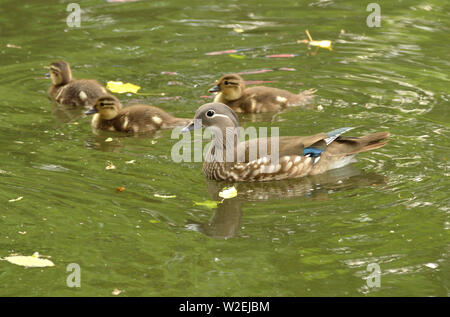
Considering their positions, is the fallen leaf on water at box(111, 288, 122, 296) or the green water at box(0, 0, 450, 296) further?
the green water at box(0, 0, 450, 296)

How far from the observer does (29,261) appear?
20.8 ft

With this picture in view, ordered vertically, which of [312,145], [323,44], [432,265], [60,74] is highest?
[323,44]

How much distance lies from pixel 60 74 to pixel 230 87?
2309mm

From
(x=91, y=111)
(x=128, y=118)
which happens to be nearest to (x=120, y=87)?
(x=91, y=111)

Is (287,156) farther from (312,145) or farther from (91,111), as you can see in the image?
(91,111)

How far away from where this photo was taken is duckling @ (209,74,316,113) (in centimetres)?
1023

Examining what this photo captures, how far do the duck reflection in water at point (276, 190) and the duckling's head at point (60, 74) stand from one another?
371 centimetres

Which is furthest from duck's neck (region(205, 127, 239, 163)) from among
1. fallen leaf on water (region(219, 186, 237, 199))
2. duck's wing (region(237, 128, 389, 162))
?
fallen leaf on water (region(219, 186, 237, 199))

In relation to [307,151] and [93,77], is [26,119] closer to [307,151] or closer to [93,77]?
[93,77]

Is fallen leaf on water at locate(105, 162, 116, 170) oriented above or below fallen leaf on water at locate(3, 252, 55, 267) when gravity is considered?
above

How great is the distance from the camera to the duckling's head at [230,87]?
34.1 ft

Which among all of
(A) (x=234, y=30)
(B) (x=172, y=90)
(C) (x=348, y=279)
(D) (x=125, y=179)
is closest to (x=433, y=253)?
(C) (x=348, y=279)

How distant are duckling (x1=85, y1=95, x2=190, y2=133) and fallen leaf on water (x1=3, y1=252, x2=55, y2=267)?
11.5 feet

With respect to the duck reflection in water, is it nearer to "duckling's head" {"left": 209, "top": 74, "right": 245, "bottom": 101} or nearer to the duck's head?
the duck's head
